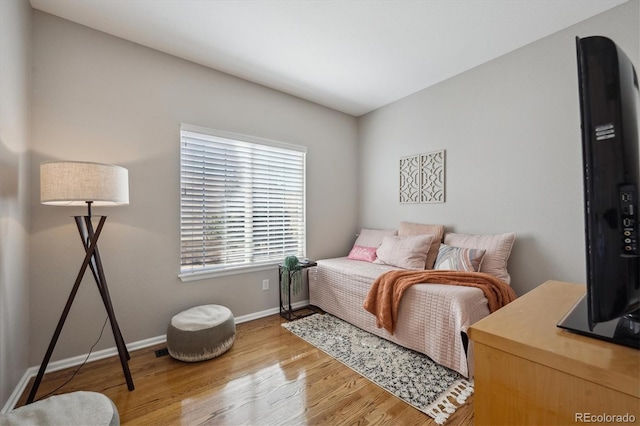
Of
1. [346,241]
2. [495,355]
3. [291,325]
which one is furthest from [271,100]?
[495,355]

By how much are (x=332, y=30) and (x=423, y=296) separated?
91.7 inches

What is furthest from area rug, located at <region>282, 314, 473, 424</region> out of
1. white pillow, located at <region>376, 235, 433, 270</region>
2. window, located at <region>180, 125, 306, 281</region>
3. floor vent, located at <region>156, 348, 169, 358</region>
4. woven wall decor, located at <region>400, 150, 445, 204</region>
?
woven wall decor, located at <region>400, 150, 445, 204</region>

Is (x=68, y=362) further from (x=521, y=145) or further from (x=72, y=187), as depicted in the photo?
(x=521, y=145)

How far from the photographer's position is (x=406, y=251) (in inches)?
116

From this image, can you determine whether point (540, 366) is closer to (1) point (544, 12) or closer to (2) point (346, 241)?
(1) point (544, 12)

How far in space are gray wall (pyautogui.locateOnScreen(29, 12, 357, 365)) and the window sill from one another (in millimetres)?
58

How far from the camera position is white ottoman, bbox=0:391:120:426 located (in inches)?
44.4

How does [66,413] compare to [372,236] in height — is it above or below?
below

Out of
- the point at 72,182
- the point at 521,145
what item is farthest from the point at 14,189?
the point at 521,145

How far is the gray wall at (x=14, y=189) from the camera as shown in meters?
1.58

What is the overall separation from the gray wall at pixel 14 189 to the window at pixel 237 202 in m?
1.04

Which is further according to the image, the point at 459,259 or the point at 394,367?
the point at 459,259

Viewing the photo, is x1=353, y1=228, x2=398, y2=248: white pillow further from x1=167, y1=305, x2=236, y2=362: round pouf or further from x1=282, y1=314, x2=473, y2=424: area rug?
x1=167, y1=305, x2=236, y2=362: round pouf

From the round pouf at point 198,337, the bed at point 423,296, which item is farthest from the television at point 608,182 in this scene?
the round pouf at point 198,337
